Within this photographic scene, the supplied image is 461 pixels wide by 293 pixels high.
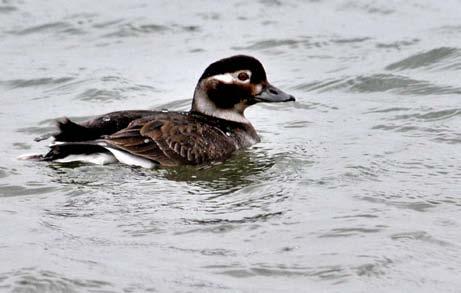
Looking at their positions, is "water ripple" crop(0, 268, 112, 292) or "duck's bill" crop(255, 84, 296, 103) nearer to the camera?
"water ripple" crop(0, 268, 112, 292)

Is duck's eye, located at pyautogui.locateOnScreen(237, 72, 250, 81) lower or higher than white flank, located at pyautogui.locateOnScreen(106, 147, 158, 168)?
higher

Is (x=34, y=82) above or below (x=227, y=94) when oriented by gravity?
below

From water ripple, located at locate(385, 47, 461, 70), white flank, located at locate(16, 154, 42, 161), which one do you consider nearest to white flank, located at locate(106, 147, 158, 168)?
white flank, located at locate(16, 154, 42, 161)

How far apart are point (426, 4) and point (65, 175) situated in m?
8.28

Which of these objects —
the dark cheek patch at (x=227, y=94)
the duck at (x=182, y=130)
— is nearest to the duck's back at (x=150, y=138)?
the duck at (x=182, y=130)

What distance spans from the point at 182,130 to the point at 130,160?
1.73 feet

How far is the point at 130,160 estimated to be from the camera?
10133 mm

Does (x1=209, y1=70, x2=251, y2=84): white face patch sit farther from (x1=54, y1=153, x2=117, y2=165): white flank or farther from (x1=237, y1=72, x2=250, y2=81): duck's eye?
(x1=54, y1=153, x2=117, y2=165): white flank

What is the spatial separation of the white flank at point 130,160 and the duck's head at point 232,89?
4.05 feet

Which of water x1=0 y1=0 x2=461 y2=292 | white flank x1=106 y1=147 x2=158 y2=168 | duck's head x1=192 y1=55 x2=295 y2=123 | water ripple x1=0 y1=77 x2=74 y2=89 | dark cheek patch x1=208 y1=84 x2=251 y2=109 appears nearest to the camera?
water x1=0 y1=0 x2=461 y2=292

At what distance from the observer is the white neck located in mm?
11217

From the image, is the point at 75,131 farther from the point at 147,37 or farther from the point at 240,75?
the point at 147,37

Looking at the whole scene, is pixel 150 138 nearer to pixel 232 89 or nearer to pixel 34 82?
pixel 232 89

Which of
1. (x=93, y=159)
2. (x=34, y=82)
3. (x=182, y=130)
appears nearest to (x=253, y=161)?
(x=182, y=130)
